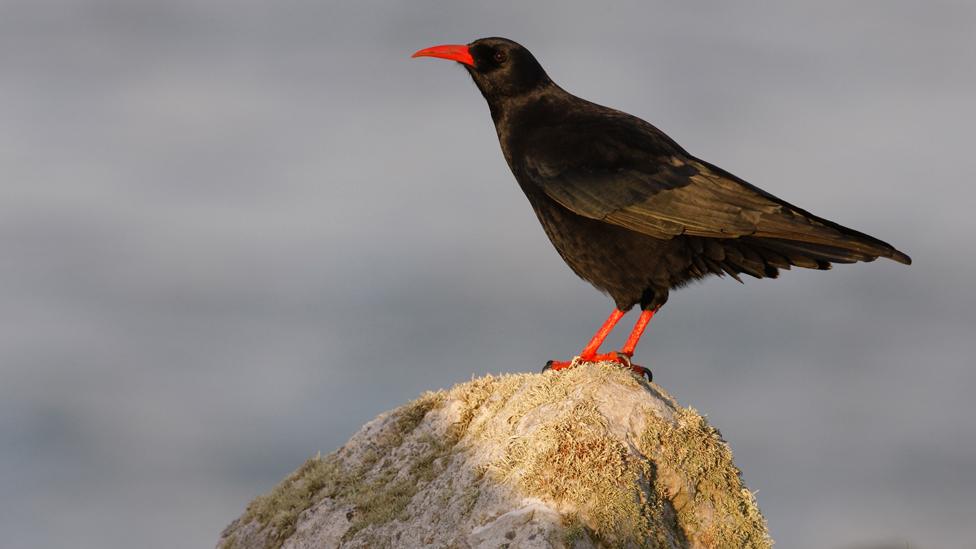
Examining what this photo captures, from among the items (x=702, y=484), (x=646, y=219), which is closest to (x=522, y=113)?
(x=646, y=219)

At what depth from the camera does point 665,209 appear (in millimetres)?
8180

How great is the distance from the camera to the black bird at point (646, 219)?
26.1 feet

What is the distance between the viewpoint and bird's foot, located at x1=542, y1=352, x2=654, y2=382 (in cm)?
769

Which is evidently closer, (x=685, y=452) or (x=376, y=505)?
(x=685, y=452)

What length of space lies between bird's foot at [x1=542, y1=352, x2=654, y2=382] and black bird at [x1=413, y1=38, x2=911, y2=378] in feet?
0.06

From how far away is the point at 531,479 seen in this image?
622cm

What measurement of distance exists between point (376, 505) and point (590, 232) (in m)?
2.87

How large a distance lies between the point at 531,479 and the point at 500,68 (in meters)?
4.68

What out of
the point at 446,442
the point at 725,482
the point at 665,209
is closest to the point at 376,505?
the point at 446,442

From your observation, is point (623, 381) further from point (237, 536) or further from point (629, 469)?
point (237, 536)

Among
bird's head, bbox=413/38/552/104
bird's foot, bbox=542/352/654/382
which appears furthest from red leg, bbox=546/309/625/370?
bird's head, bbox=413/38/552/104

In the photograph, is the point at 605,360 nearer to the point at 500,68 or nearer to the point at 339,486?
the point at 339,486

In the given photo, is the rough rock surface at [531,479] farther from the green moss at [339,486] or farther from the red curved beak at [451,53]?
the red curved beak at [451,53]

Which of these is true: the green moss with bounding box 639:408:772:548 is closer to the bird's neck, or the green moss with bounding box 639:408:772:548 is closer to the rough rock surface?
the rough rock surface
